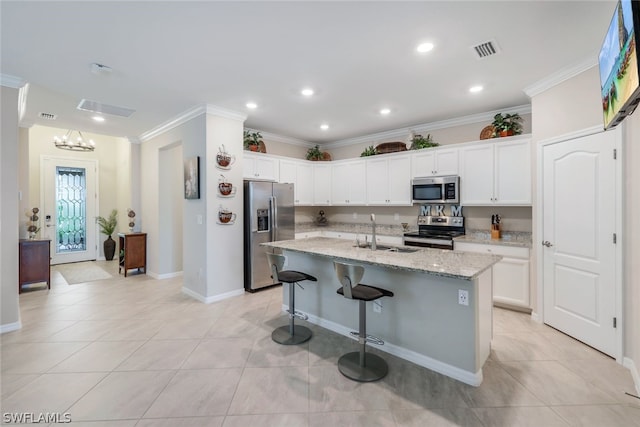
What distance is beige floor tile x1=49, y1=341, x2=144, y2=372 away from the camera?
→ 2500 mm

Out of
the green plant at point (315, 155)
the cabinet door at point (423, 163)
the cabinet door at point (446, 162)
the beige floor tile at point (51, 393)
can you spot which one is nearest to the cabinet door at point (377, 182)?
the cabinet door at point (423, 163)

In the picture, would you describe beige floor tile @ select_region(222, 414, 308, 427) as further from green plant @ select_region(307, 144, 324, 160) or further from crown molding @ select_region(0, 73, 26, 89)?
green plant @ select_region(307, 144, 324, 160)

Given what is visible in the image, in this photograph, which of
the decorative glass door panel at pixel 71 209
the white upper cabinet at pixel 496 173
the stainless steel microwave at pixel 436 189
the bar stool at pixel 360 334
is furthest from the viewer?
the decorative glass door panel at pixel 71 209

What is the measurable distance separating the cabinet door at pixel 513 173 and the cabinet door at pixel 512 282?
0.85 meters

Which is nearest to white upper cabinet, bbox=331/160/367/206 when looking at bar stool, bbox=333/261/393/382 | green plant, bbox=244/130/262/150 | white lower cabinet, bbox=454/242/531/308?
green plant, bbox=244/130/262/150

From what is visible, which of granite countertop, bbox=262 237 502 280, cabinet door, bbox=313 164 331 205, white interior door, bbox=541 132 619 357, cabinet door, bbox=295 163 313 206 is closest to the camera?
granite countertop, bbox=262 237 502 280

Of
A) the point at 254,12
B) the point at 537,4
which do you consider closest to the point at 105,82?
the point at 254,12

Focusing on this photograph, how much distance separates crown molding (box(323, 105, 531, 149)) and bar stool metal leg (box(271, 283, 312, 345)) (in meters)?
3.74

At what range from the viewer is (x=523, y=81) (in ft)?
10.9

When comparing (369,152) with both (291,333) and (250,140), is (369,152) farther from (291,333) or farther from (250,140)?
(291,333)

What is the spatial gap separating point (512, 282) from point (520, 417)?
2.20m

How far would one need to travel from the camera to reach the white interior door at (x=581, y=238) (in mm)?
2682

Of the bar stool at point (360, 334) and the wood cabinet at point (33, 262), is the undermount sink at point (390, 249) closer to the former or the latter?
the bar stool at point (360, 334)

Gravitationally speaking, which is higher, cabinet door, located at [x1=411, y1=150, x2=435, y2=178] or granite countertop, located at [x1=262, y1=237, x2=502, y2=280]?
cabinet door, located at [x1=411, y1=150, x2=435, y2=178]
